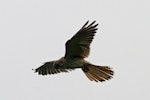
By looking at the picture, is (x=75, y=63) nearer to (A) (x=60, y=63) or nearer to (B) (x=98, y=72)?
(A) (x=60, y=63)

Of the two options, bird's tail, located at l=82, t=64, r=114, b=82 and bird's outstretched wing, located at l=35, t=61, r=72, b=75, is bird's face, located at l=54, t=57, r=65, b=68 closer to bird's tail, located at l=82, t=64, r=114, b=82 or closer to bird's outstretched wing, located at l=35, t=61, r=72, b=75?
bird's outstretched wing, located at l=35, t=61, r=72, b=75

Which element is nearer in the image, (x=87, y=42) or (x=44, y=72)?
(x=87, y=42)

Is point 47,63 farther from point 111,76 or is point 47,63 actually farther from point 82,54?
point 111,76

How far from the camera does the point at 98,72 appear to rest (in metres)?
12.4

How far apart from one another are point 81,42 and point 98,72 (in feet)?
2.76

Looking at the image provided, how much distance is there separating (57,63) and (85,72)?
0.76m

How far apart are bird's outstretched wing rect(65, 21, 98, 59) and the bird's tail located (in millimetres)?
366

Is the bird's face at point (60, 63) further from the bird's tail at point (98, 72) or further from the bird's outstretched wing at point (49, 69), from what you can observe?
the bird's tail at point (98, 72)

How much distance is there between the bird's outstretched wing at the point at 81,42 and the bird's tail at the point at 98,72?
1.20ft

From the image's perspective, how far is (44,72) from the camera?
13.3m

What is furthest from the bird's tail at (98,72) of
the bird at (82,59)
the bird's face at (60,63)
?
the bird's face at (60,63)

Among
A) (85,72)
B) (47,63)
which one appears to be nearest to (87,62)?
(85,72)

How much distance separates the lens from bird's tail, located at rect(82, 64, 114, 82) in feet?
40.3

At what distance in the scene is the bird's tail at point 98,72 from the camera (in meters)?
12.3
